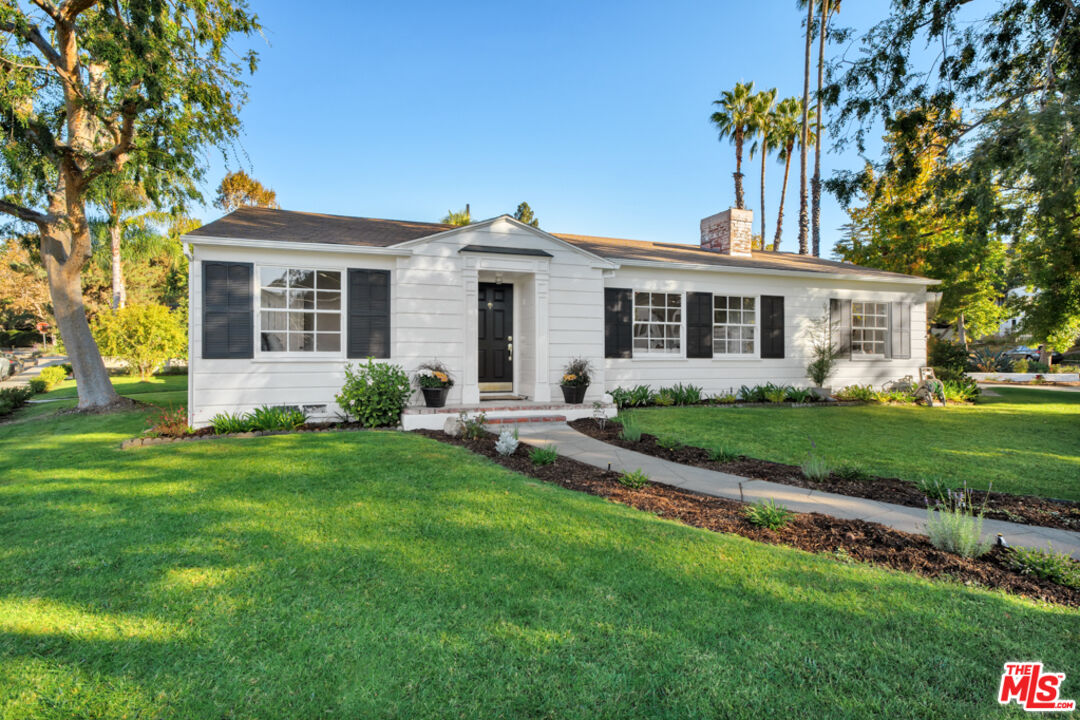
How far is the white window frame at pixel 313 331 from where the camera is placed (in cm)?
830

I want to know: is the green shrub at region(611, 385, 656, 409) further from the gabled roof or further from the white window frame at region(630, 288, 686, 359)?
the gabled roof

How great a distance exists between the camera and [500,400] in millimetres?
9648

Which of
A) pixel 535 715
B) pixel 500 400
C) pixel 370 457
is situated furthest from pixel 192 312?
pixel 535 715

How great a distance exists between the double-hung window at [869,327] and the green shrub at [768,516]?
35.4 feet

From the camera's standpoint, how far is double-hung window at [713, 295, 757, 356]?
38.6 feet

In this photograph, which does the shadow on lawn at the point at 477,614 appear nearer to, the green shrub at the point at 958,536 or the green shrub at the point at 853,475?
the green shrub at the point at 958,536

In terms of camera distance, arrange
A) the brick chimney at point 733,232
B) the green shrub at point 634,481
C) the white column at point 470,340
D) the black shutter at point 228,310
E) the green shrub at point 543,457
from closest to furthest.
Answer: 1. the green shrub at point 634,481
2. the green shrub at point 543,457
3. the black shutter at point 228,310
4. the white column at point 470,340
5. the brick chimney at point 733,232

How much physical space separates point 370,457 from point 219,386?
3.93 metres

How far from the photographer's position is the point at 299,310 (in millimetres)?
8586

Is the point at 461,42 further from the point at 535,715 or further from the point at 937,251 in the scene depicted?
the point at 937,251

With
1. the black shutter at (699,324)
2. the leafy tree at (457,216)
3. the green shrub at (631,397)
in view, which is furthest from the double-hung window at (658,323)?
the leafy tree at (457,216)

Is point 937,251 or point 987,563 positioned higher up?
point 937,251

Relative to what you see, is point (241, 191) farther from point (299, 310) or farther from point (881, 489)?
point (881, 489)

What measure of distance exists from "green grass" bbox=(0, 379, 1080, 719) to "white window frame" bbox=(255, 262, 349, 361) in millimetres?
4433
